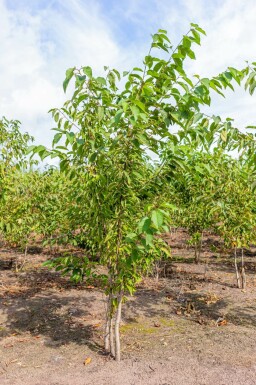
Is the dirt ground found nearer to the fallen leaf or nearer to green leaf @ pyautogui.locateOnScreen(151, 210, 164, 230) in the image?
the fallen leaf

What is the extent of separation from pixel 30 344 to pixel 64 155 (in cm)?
336

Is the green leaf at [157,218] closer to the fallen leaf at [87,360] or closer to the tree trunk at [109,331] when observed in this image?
the tree trunk at [109,331]

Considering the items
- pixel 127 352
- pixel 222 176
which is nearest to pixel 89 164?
pixel 127 352

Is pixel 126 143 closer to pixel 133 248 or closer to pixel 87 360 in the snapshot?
pixel 133 248

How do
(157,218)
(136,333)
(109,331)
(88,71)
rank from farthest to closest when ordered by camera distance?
1. (136,333)
2. (109,331)
3. (88,71)
4. (157,218)

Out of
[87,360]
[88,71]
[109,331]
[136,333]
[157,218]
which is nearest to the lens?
[157,218]

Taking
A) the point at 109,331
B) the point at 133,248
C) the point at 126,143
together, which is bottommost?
the point at 109,331

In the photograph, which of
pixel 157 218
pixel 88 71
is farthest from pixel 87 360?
pixel 88 71

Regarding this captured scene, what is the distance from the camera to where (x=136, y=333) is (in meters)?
5.41

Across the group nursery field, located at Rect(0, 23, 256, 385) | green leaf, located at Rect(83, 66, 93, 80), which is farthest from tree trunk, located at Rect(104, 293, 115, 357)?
green leaf, located at Rect(83, 66, 93, 80)

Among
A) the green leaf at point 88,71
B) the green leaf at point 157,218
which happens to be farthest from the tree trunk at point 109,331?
the green leaf at point 88,71

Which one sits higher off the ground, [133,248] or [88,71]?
[88,71]

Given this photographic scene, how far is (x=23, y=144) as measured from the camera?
7051 millimetres

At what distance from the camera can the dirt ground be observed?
3.92 meters
